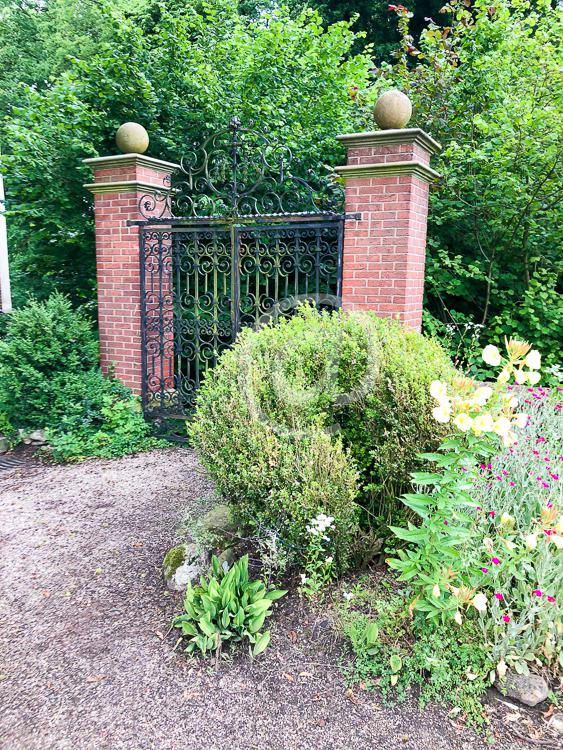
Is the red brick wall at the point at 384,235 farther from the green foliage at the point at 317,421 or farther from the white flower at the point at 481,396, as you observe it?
the white flower at the point at 481,396

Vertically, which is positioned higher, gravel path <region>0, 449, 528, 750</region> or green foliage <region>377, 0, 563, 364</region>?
green foliage <region>377, 0, 563, 364</region>

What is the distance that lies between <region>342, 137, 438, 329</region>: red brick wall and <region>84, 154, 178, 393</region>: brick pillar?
201 centimetres

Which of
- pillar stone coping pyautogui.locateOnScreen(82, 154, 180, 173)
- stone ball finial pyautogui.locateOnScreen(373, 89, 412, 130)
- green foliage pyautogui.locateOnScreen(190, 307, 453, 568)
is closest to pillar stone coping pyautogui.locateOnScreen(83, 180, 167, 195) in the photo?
pillar stone coping pyautogui.locateOnScreen(82, 154, 180, 173)

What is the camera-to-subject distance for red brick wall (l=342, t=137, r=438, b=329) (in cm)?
403

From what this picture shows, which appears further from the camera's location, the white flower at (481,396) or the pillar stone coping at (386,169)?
the pillar stone coping at (386,169)

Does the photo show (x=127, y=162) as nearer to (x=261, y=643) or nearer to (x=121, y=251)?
(x=121, y=251)

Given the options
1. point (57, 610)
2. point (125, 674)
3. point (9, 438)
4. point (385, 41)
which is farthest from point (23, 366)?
point (385, 41)

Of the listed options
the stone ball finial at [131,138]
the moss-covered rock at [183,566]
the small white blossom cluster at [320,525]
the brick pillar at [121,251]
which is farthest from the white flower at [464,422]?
the stone ball finial at [131,138]

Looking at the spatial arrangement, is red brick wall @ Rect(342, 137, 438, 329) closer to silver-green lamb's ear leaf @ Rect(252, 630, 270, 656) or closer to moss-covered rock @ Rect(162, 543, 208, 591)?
moss-covered rock @ Rect(162, 543, 208, 591)

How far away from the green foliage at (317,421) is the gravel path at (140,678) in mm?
507

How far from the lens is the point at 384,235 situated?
13.5ft

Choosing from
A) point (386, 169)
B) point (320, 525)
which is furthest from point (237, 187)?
point (320, 525)

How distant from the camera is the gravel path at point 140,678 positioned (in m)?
1.89

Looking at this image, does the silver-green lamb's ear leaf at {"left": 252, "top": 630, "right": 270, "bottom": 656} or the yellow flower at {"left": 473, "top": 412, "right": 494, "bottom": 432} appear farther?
the silver-green lamb's ear leaf at {"left": 252, "top": 630, "right": 270, "bottom": 656}
